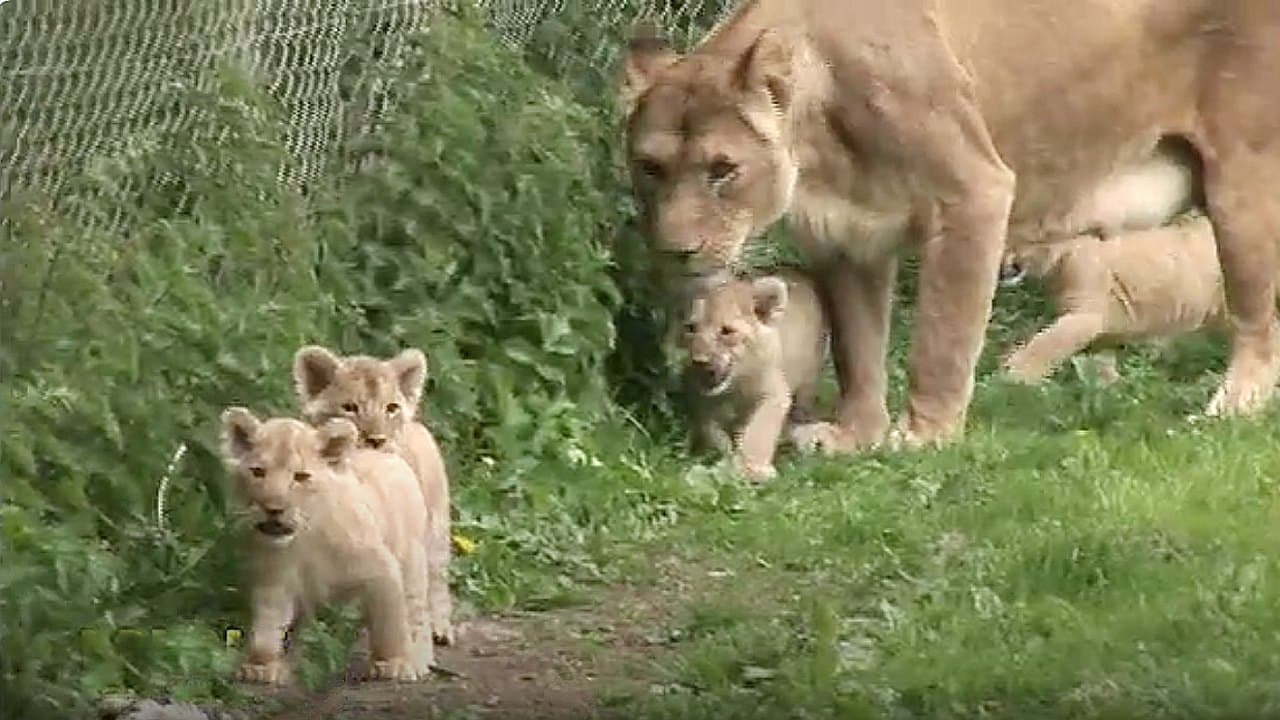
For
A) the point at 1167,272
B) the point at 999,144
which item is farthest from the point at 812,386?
the point at 1167,272

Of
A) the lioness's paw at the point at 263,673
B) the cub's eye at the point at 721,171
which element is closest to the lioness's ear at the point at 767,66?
the cub's eye at the point at 721,171

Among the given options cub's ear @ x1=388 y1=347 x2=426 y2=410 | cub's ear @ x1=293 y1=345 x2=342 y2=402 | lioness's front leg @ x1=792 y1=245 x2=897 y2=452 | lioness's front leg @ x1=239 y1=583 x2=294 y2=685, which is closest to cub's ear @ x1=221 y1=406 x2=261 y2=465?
lioness's front leg @ x1=239 y1=583 x2=294 y2=685

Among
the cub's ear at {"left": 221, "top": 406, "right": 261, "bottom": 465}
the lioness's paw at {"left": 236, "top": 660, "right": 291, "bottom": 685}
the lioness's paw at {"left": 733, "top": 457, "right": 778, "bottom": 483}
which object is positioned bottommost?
the lioness's paw at {"left": 733, "top": 457, "right": 778, "bottom": 483}

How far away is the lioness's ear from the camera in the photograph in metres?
6.38

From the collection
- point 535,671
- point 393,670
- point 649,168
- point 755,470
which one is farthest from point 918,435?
point 393,670

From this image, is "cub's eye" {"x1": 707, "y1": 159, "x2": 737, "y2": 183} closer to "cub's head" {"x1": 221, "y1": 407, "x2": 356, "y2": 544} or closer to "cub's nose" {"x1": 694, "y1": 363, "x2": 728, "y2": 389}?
"cub's nose" {"x1": 694, "y1": 363, "x2": 728, "y2": 389}

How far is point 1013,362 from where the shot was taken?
8.31 meters

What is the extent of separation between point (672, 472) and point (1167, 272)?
2.68 metres

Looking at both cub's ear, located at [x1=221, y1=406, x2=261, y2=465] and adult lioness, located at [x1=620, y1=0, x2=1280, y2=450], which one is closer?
cub's ear, located at [x1=221, y1=406, x2=261, y2=465]

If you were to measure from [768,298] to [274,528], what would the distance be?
8.63 feet

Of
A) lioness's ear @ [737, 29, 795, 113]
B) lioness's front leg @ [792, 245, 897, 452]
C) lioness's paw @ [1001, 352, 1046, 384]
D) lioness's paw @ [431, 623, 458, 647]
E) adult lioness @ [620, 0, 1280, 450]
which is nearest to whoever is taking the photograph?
lioness's paw @ [431, 623, 458, 647]

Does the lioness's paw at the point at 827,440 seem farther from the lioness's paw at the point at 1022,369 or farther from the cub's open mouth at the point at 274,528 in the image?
the cub's open mouth at the point at 274,528

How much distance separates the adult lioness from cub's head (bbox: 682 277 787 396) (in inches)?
7.6

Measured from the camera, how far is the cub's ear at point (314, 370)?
16.8 feet
